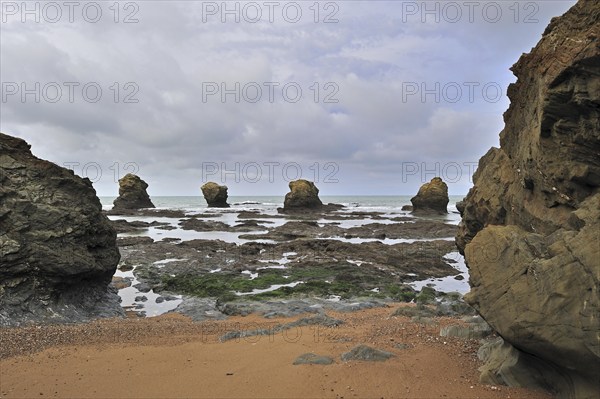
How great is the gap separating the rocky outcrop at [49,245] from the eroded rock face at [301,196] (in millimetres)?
70412

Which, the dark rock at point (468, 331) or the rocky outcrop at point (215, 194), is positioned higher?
the rocky outcrop at point (215, 194)

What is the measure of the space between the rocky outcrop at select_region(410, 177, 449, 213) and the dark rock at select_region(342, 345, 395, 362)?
77.3m

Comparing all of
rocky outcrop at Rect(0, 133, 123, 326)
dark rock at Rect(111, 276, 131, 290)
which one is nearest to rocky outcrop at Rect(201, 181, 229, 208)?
dark rock at Rect(111, 276, 131, 290)

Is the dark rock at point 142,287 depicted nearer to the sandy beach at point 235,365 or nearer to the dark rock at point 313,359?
the sandy beach at point 235,365

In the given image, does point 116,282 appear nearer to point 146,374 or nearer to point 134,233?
point 146,374

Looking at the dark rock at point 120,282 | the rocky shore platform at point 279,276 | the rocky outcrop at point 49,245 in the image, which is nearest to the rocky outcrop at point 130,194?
the rocky shore platform at point 279,276

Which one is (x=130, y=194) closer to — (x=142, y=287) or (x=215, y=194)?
(x=215, y=194)

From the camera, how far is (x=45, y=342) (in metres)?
10.3

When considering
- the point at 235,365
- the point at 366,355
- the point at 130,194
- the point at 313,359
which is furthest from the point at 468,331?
the point at 130,194

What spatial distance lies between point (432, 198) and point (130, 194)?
214 feet

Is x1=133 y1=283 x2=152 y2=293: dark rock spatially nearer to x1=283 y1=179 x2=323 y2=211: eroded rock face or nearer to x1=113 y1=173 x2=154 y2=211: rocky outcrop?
x1=283 y1=179 x2=323 y2=211: eroded rock face

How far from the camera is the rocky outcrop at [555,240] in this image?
20.4ft

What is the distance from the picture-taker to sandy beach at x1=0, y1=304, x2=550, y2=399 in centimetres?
730

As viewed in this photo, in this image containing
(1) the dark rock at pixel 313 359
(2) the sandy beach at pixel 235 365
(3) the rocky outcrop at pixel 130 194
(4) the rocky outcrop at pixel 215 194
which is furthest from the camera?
(4) the rocky outcrop at pixel 215 194
